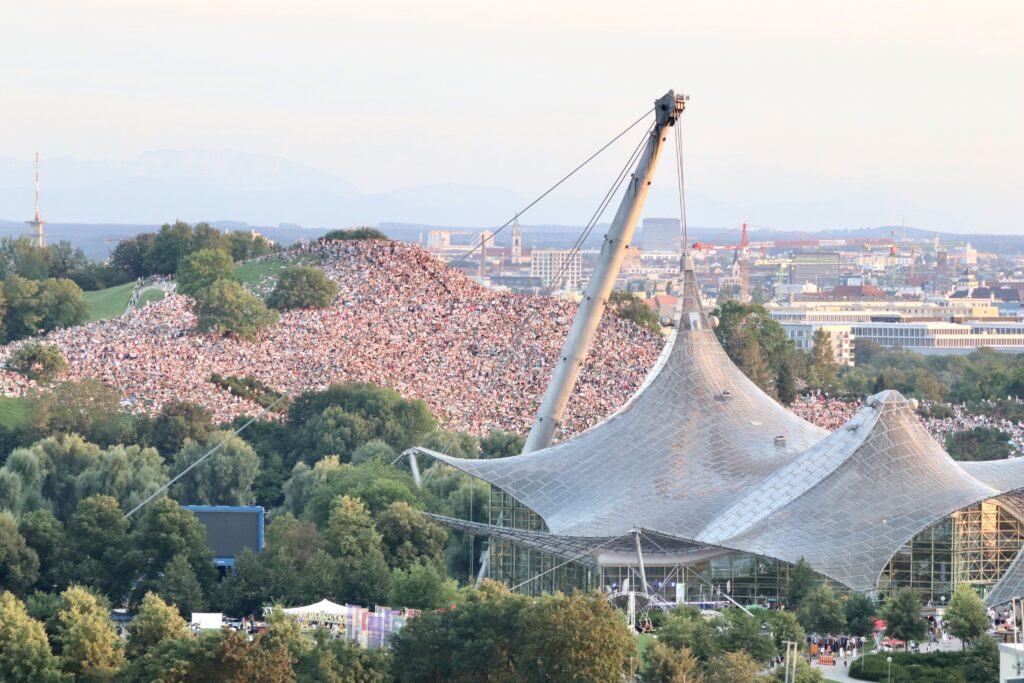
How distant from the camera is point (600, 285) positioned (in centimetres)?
8825

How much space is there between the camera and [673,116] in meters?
84.5

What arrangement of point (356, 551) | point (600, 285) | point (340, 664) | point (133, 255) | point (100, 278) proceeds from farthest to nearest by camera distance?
1. point (133, 255)
2. point (100, 278)
3. point (600, 285)
4. point (356, 551)
5. point (340, 664)

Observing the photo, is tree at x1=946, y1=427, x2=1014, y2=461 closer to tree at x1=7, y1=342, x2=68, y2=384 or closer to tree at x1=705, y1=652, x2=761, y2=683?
tree at x1=7, y1=342, x2=68, y2=384

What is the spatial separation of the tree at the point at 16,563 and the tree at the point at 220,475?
67.9ft

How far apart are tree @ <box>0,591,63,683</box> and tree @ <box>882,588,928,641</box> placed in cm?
2080

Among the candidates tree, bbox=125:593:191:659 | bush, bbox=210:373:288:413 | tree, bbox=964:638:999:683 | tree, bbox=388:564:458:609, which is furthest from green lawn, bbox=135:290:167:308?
tree, bbox=964:638:999:683

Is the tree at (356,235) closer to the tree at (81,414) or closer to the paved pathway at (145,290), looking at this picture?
the paved pathway at (145,290)

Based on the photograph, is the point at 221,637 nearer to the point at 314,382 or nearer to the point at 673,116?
the point at 673,116

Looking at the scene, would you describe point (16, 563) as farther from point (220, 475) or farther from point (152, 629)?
point (220, 475)

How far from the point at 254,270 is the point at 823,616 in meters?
78.7

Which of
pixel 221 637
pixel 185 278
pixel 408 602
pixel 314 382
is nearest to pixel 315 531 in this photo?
pixel 408 602

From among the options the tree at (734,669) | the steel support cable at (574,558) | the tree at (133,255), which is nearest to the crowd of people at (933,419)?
the steel support cable at (574,558)

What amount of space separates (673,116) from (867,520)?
14137 millimetres

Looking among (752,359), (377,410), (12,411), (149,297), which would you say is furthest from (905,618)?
(149,297)
